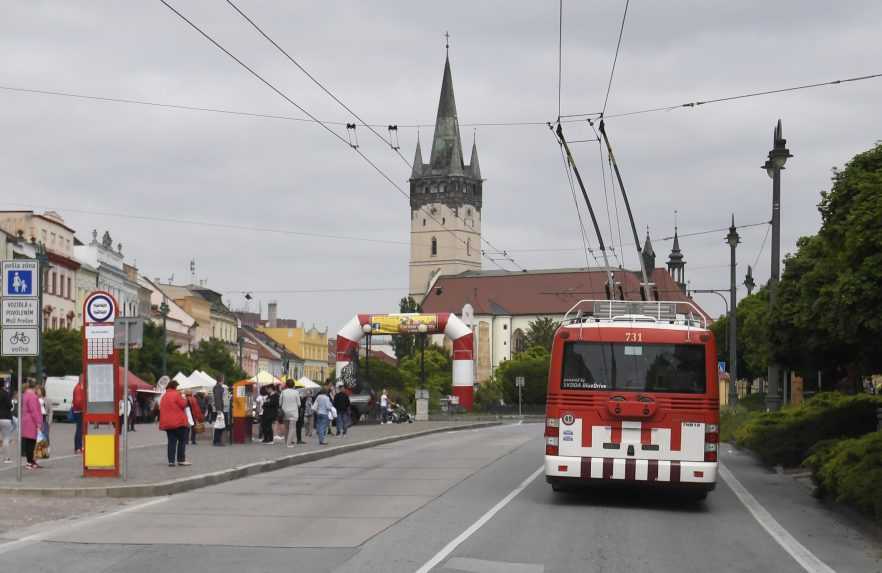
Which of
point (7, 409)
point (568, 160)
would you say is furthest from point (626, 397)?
point (7, 409)

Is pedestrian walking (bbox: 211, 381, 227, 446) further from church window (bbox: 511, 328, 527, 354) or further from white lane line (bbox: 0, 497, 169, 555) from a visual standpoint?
church window (bbox: 511, 328, 527, 354)

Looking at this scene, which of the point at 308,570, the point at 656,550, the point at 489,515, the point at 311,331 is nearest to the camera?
the point at 308,570

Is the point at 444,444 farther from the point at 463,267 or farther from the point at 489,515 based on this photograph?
the point at 463,267

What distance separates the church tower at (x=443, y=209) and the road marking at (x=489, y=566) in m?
156

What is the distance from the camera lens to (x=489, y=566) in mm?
11836

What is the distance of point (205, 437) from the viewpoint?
37.2 m

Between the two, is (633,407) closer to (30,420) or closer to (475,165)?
(30,420)

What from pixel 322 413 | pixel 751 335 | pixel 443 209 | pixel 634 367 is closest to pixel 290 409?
pixel 322 413

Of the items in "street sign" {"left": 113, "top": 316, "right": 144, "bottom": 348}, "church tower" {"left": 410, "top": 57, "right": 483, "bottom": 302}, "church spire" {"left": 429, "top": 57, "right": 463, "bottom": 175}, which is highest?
"church spire" {"left": 429, "top": 57, "right": 463, "bottom": 175}

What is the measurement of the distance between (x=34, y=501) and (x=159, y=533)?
4.25 m

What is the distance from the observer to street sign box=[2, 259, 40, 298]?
65.6 feet

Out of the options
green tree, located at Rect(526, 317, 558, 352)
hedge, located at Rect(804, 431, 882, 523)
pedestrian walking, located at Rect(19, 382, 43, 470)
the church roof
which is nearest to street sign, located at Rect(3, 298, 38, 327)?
pedestrian walking, located at Rect(19, 382, 43, 470)

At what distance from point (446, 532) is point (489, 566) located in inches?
105

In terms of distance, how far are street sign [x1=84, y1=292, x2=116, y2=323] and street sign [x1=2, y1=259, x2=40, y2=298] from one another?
0.93 metres
